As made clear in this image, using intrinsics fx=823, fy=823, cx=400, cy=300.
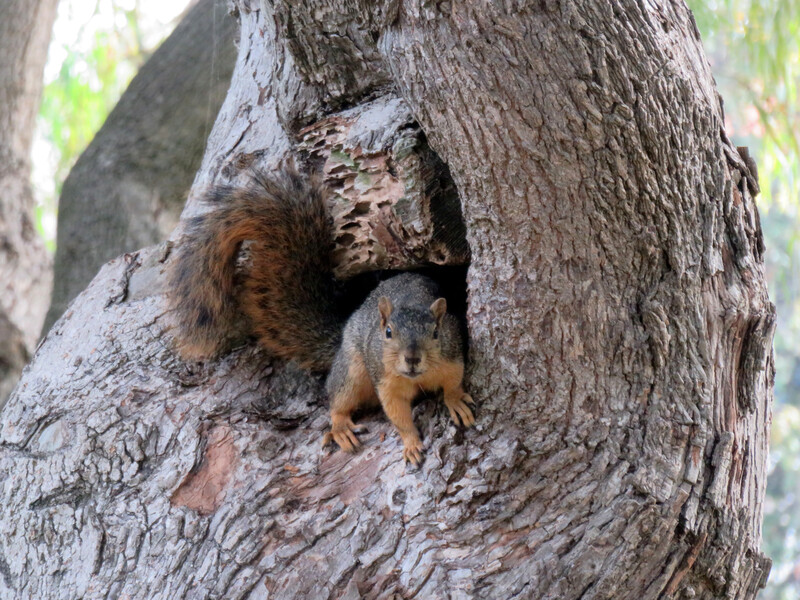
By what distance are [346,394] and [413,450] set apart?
0.35 metres

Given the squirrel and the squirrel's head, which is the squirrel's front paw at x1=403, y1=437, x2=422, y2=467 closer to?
the squirrel

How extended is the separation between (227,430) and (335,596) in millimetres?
467

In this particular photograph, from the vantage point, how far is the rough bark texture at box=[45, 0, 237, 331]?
2916 mm

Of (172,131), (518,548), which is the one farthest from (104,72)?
(518,548)

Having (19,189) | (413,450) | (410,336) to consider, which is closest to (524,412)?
(413,450)

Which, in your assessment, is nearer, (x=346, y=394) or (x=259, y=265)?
(x=346, y=394)

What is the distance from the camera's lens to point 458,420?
5.43 ft

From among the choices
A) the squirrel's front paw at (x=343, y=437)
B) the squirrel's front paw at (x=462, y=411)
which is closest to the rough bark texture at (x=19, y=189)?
the squirrel's front paw at (x=343, y=437)

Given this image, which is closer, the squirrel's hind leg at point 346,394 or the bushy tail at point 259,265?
the squirrel's hind leg at point 346,394

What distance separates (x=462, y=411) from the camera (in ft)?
5.42

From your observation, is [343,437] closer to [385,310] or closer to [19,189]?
[385,310]

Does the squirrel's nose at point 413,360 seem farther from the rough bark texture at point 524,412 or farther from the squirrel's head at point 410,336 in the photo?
the rough bark texture at point 524,412

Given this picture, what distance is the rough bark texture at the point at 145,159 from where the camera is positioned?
9.57 ft

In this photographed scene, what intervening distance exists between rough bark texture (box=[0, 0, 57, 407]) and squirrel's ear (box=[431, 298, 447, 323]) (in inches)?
61.5
